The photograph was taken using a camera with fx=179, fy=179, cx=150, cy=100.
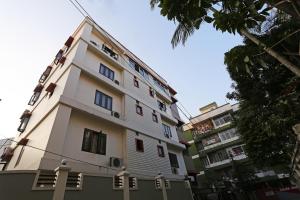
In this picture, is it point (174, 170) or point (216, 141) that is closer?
point (174, 170)

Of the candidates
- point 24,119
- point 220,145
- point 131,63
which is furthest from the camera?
point 220,145

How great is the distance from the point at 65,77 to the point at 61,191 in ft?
22.1

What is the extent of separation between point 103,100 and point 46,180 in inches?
266

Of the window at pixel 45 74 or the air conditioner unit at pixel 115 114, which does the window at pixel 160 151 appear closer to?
the air conditioner unit at pixel 115 114

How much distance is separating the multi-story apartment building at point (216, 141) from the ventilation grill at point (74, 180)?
23332 mm

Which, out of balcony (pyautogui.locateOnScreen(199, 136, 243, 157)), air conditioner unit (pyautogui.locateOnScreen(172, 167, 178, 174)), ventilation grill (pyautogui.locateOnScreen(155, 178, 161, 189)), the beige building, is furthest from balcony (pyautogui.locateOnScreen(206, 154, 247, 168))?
ventilation grill (pyautogui.locateOnScreen(155, 178, 161, 189))

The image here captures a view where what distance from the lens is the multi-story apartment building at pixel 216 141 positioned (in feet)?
93.9

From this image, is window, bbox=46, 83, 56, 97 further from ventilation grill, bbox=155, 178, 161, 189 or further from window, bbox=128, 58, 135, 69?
window, bbox=128, 58, 135, 69

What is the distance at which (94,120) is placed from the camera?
11.0 m

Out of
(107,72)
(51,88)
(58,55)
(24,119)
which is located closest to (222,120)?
(107,72)

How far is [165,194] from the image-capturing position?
35.7 ft

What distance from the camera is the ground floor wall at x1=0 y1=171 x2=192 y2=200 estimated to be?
5.51 metres

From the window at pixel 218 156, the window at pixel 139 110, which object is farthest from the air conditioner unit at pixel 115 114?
the window at pixel 218 156

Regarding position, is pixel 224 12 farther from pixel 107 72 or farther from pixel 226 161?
pixel 226 161
